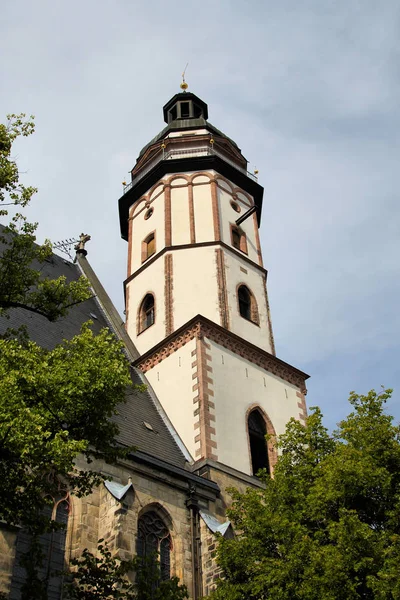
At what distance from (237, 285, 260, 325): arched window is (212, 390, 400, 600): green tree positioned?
824cm

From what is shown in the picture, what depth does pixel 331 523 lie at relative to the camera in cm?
1091

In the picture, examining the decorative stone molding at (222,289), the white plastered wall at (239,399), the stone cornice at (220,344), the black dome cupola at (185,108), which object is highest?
the black dome cupola at (185,108)

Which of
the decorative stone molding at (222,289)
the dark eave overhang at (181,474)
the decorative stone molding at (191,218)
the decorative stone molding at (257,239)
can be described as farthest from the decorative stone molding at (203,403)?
the decorative stone molding at (257,239)

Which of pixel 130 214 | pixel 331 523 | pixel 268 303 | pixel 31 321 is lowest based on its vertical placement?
pixel 331 523

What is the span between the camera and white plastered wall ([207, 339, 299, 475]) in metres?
17.6

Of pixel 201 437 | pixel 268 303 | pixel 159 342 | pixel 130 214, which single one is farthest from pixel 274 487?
pixel 130 214

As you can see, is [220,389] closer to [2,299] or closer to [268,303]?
[268,303]

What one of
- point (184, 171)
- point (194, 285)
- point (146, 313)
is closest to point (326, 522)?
point (194, 285)

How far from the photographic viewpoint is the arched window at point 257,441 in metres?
18.2

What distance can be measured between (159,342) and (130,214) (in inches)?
266

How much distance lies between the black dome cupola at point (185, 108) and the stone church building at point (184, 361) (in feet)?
7.96

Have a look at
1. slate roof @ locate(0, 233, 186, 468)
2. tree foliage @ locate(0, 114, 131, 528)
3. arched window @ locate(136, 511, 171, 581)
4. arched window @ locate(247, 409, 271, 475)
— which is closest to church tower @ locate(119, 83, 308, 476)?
arched window @ locate(247, 409, 271, 475)

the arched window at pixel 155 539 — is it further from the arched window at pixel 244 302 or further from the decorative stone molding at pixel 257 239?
the decorative stone molding at pixel 257 239

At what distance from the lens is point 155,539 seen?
562 inches
